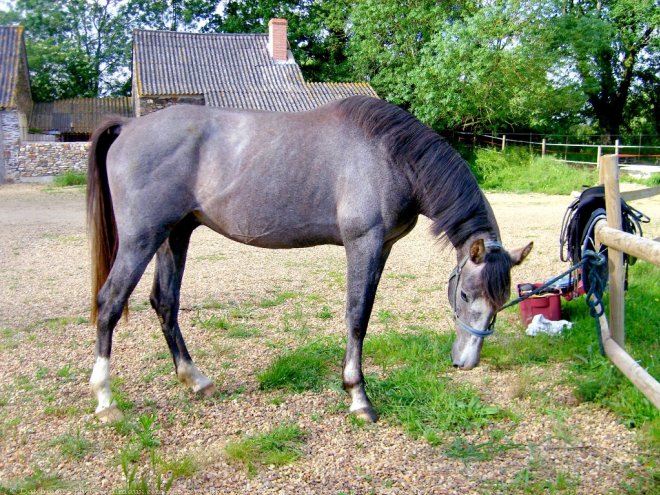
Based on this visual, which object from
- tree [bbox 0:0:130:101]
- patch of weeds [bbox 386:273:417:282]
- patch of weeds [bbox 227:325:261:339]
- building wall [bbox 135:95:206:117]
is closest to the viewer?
patch of weeds [bbox 227:325:261:339]

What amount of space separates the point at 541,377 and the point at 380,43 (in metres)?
22.3

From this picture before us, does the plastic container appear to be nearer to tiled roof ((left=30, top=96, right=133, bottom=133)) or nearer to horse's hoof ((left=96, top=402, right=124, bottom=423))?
horse's hoof ((left=96, top=402, right=124, bottom=423))

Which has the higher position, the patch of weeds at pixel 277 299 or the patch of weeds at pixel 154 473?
the patch of weeds at pixel 154 473

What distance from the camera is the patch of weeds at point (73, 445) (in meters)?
2.80

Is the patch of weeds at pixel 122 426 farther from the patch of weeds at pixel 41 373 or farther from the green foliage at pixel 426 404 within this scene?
the green foliage at pixel 426 404

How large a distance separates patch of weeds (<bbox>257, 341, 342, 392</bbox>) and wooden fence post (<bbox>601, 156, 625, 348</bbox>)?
1.91 metres

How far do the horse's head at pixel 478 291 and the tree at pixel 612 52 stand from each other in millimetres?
22044

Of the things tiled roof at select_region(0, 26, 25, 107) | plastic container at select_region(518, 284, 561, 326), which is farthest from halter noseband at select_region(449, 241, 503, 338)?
tiled roof at select_region(0, 26, 25, 107)

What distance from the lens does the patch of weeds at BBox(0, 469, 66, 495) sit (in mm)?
2465

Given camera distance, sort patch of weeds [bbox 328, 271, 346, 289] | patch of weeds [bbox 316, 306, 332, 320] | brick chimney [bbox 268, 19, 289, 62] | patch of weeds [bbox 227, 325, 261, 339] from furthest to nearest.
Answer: brick chimney [bbox 268, 19, 289, 62], patch of weeds [bbox 328, 271, 346, 289], patch of weeds [bbox 316, 306, 332, 320], patch of weeds [bbox 227, 325, 261, 339]

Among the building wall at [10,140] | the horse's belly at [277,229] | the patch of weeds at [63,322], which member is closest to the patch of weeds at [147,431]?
the horse's belly at [277,229]

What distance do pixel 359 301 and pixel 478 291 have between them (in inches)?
26.9

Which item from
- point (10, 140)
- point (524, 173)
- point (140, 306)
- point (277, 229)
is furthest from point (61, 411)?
point (10, 140)

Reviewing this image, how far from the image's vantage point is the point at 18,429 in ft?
10.0
